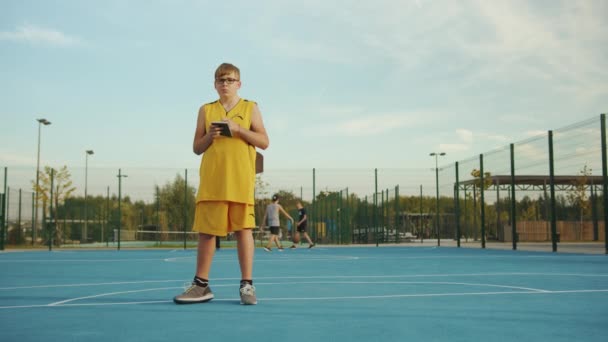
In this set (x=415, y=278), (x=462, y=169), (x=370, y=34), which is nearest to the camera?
(x=415, y=278)

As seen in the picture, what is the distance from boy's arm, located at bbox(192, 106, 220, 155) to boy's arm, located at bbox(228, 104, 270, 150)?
13 cm

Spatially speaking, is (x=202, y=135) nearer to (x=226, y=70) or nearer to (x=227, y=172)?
(x=227, y=172)

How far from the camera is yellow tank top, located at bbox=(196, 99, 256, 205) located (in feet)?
12.9

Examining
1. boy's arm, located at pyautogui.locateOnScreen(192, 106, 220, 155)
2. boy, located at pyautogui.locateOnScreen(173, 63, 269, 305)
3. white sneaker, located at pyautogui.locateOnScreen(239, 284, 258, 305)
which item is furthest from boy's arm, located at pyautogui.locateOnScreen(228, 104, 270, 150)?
white sneaker, located at pyautogui.locateOnScreen(239, 284, 258, 305)

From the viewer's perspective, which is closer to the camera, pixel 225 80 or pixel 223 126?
pixel 223 126

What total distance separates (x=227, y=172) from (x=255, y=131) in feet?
1.40

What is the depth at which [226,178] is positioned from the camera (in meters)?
3.92

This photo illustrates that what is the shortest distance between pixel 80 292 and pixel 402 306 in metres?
2.93

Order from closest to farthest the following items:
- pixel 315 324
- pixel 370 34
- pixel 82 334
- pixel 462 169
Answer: pixel 82 334 → pixel 315 324 → pixel 370 34 → pixel 462 169

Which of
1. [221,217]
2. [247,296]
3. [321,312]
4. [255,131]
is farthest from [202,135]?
[321,312]

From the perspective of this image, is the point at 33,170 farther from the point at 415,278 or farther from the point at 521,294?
the point at 521,294

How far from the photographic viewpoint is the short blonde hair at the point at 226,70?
4120 millimetres

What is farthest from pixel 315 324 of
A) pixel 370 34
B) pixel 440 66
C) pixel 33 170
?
pixel 33 170

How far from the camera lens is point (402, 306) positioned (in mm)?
3922
